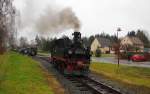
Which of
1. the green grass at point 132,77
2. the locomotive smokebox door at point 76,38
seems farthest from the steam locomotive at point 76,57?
the green grass at point 132,77

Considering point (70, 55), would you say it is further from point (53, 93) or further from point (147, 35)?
point (147, 35)

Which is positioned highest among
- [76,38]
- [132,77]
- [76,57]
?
[76,38]

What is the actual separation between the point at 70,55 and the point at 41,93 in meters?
11.1

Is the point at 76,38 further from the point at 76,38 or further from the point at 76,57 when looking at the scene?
the point at 76,57

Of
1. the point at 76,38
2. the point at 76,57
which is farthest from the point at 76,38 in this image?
the point at 76,57

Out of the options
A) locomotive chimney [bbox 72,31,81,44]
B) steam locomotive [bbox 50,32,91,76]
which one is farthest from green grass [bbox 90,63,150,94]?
locomotive chimney [bbox 72,31,81,44]

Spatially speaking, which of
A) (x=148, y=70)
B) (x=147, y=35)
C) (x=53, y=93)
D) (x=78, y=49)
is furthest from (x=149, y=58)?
(x=147, y=35)

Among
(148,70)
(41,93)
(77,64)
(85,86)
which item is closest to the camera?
(41,93)

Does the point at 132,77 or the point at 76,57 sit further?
the point at 132,77

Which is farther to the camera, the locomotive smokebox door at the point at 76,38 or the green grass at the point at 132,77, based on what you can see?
the locomotive smokebox door at the point at 76,38

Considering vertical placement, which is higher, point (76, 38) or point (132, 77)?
point (76, 38)

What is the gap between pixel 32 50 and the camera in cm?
7756

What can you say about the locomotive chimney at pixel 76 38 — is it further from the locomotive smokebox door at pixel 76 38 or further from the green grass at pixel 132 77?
the green grass at pixel 132 77

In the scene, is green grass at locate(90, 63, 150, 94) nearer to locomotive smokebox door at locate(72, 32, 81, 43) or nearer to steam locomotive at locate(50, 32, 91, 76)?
steam locomotive at locate(50, 32, 91, 76)
